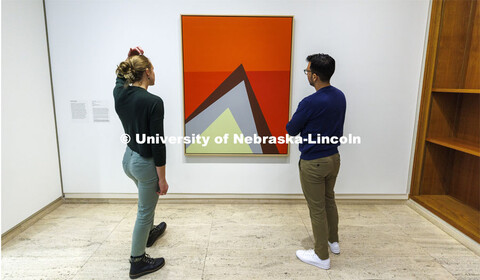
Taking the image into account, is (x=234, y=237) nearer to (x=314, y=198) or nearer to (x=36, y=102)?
(x=314, y=198)

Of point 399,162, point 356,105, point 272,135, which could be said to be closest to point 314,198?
point 272,135

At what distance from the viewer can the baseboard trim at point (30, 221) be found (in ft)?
7.31

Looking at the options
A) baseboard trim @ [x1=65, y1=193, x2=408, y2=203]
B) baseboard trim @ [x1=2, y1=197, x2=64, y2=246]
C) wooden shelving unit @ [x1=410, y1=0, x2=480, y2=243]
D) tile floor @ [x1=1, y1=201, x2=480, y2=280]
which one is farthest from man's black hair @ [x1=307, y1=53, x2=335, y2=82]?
baseboard trim @ [x1=2, y1=197, x2=64, y2=246]

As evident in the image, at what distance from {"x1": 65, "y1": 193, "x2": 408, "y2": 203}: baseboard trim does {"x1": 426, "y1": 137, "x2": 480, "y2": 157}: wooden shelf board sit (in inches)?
27.4

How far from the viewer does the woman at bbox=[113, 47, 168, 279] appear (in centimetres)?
159

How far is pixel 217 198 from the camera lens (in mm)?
2986

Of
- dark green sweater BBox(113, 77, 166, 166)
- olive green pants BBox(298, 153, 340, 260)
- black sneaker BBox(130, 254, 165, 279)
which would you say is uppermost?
dark green sweater BBox(113, 77, 166, 166)

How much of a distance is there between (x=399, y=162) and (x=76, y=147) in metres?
3.45

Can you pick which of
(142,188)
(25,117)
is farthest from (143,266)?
(25,117)

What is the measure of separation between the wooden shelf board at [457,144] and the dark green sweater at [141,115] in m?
2.49

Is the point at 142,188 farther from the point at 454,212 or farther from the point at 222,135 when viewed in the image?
the point at 454,212

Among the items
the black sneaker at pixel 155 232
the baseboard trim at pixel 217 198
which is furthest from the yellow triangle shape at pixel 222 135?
the black sneaker at pixel 155 232

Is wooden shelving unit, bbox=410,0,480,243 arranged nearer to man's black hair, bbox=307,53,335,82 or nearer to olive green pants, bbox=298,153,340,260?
olive green pants, bbox=298,153,340,260

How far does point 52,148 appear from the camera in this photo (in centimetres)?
277
